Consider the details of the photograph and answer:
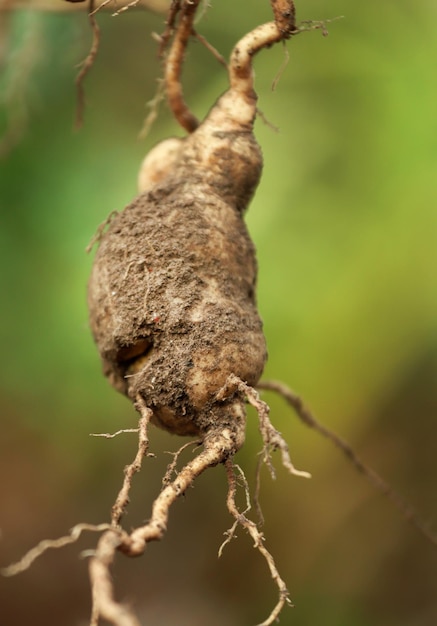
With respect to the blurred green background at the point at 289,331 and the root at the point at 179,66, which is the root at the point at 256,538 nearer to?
the root at the point at 179,66

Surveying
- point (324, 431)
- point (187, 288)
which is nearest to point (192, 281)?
point (187, 288)

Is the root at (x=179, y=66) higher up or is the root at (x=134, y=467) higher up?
the root at (x=179, y=66)

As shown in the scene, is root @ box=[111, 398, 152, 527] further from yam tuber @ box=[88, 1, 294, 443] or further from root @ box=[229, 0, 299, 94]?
root @ box=[229, 0, 299, 94]

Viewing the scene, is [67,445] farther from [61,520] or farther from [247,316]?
[247,316]


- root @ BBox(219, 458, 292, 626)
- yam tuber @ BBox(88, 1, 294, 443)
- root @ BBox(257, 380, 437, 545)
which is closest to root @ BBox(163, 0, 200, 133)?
yam tuber @ BBox(88, 1, 294, 443)

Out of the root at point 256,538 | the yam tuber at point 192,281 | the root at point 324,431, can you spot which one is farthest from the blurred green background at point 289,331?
the root at point 256,538

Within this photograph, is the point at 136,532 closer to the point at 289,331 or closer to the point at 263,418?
the point at 263,418
